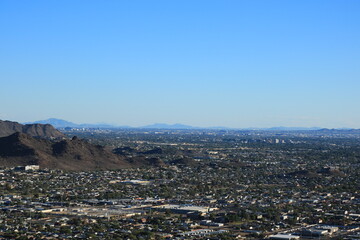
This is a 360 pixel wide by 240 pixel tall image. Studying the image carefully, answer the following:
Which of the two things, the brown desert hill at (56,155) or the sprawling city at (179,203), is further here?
the brown desert hill at (56,155)

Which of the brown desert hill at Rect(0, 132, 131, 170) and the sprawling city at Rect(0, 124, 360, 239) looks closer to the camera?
the sprawling city at Rect(0, 124, 360, 239)

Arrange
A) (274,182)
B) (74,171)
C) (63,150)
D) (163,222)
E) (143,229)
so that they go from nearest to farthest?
(143,229) < (163,222) < (274,182) < (74,171) < (63,150)

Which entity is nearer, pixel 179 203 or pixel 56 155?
pixel 179 203

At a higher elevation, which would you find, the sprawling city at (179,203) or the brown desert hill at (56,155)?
the brown desert hill at (56,155)

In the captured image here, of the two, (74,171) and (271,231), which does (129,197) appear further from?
(74,171)

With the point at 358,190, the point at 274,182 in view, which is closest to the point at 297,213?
the point at 358,190

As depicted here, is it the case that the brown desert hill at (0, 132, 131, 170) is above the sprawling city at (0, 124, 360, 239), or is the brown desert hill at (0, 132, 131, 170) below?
above

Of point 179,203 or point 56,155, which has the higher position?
point 56,155

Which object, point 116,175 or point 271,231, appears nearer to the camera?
point 271,231
